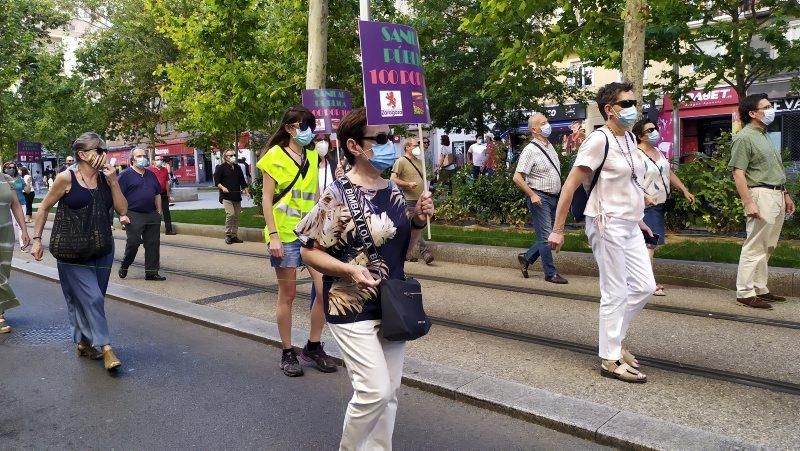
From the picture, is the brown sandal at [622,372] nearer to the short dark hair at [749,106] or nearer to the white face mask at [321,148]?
the white face mask at [321,148]

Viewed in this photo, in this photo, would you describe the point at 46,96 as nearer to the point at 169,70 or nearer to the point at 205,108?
the point at 169,70

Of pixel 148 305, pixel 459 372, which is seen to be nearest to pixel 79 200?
pixel 148 305

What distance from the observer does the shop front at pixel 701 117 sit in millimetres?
26797

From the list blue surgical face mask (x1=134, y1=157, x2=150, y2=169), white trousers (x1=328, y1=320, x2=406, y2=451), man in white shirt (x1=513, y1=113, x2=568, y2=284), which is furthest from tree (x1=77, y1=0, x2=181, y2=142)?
white trousers (x1=328, y1=320, x2=406, y2=451)

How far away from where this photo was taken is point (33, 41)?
28.4 meters

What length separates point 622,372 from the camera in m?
4.42

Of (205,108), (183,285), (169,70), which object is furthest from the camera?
(169,70)

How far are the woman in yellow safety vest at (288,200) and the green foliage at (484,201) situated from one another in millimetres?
7564

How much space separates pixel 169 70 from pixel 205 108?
238 centimetres

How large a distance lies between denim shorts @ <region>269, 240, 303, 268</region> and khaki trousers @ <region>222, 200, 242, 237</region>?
923 centimetres

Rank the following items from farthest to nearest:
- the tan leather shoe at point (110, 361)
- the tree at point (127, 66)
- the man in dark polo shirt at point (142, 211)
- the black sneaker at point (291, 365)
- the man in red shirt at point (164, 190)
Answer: the tree at point (127, 66) → the man in red shirt at point (164, 190) → the man in dark polo shirt at point (142, 211) → the tan leather shoe at point (110, 361) → the black sneaker at point (291, 365)

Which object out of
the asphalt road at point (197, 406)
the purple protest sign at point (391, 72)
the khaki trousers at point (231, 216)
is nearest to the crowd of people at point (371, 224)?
the asphalt road at point (197, 406)

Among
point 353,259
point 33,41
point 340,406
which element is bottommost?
point 340,406

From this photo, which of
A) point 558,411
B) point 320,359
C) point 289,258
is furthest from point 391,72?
point 558,411
